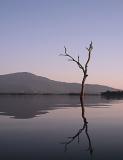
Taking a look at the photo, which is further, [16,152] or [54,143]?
[54,143]

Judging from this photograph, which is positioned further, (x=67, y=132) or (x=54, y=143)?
(x=67, y=132)

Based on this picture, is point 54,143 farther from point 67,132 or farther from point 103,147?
point 67,132

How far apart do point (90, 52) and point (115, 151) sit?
Result: 120 feet

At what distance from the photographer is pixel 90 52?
45188 mm

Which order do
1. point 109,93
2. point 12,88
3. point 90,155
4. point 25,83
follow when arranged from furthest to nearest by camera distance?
point 25,83
point 12,88
point 109,93
point 90,155

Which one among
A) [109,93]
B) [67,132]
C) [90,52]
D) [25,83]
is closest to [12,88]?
[25,83]

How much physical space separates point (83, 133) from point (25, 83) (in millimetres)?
175785

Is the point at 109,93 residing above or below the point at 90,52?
below

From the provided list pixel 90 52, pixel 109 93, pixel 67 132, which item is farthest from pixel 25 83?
pixel 67 132

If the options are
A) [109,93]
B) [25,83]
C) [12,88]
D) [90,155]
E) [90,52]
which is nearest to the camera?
[90,155]

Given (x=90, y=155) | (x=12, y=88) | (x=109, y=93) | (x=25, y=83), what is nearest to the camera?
(x=90, y=155)

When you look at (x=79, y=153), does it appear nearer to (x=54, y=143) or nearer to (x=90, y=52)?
(x=54, y=143)

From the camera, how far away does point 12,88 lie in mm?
171375

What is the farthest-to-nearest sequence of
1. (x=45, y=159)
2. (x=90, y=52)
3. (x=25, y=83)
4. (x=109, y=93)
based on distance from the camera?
(x=25, y=83), (x=109, y=93), (x=90, y=52), (x=45, y=159)
